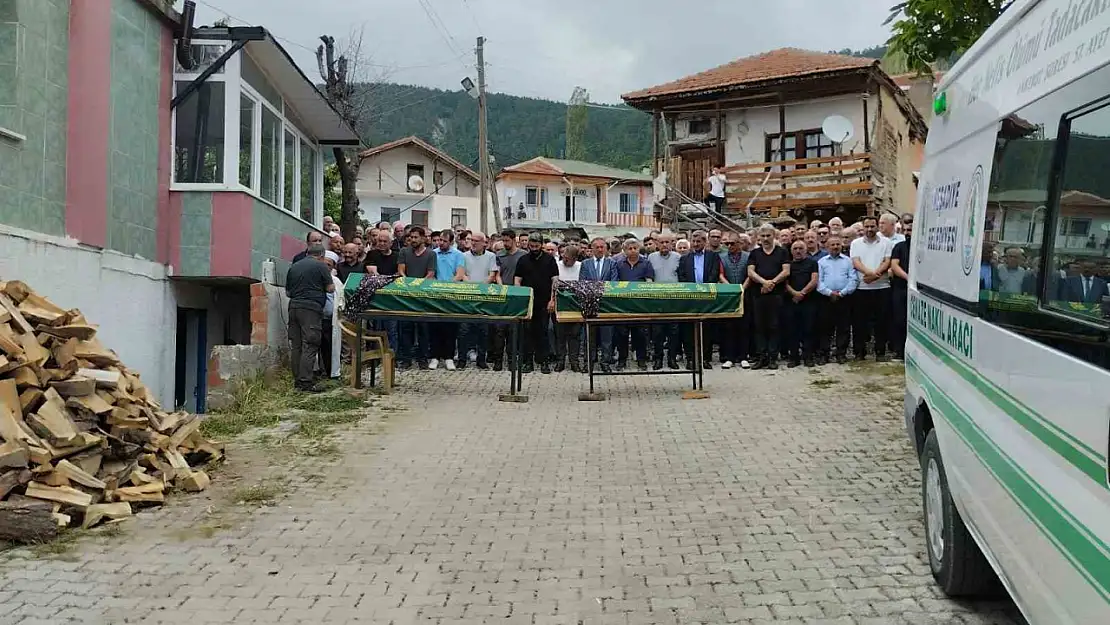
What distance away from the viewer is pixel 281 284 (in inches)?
547

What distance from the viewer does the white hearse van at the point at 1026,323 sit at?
9.34 ft

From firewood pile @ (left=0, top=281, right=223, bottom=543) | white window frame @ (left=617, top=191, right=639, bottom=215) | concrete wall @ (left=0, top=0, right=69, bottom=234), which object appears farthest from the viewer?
white window frame @ (left=617, top=191, right=639, bottom=215)

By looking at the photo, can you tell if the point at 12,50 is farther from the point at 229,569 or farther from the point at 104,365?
the point at 229,569

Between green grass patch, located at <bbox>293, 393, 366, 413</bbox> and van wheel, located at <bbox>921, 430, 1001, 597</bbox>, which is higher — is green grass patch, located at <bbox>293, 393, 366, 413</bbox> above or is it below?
below

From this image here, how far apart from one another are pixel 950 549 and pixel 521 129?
91375 millimetres

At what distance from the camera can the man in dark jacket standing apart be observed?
11656mm

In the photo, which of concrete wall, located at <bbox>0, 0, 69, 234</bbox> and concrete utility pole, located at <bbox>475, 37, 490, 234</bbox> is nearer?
concrete wall, located at <bbox>0, 0, 69, 234</bbox>

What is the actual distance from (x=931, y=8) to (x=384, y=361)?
7.30 m

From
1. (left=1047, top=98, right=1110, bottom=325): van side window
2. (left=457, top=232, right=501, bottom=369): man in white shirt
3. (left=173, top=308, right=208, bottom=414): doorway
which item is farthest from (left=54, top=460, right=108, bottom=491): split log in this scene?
(left=457, top=232, right=501, bottom=369): man in white shirt

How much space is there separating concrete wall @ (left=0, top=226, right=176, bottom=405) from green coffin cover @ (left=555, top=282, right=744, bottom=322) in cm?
501

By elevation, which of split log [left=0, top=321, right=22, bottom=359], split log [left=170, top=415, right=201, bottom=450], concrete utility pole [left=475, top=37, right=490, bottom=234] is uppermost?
concrete utility pole [left=475, top=37, right=490, bottom=234]

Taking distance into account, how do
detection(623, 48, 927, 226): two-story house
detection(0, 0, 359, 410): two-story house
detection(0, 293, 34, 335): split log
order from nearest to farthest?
detection(0, 293, 34, 335): split log
detection(0, 0, 359, 410): two-story house
detection(623, 48, 927, 226): two-story house

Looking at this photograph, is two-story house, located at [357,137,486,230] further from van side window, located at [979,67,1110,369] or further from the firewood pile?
van side window, located at [979,67,1110,369]

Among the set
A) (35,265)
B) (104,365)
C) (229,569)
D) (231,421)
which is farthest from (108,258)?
(229,569)
